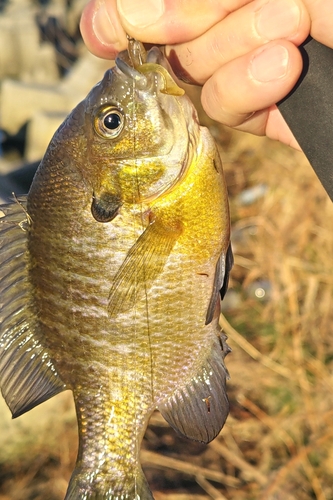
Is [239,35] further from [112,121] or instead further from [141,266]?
[141,266]

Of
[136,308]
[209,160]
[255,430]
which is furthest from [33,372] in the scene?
[255,430]

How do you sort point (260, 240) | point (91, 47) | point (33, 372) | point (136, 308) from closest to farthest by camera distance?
1. point (136, 308)
2. point (33, 372)
3. point (91, 47)
4. point (260, 240)

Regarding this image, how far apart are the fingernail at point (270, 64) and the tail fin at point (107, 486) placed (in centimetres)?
122

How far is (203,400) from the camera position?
1.59 m

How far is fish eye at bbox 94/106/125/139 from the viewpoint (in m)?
1.53

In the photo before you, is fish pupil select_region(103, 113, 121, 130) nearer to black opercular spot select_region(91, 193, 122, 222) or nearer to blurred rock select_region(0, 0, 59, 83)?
black opercular spot select_region(91, 193, 122, 222)

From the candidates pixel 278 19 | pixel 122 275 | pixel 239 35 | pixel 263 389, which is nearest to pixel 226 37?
pixel 239 35

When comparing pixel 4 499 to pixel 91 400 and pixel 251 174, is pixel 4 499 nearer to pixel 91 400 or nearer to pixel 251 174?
pixel 91 400

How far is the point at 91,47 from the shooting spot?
6.02 feet

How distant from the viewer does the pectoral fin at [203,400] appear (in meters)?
1.58

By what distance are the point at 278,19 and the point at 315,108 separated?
27cm

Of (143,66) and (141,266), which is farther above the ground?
(143,66)

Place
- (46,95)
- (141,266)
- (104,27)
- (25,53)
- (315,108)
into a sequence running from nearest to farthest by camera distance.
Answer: (141,266) → (315,108) → (104,27) → (46,95) → (25,53)

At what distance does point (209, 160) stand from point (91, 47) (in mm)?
665
